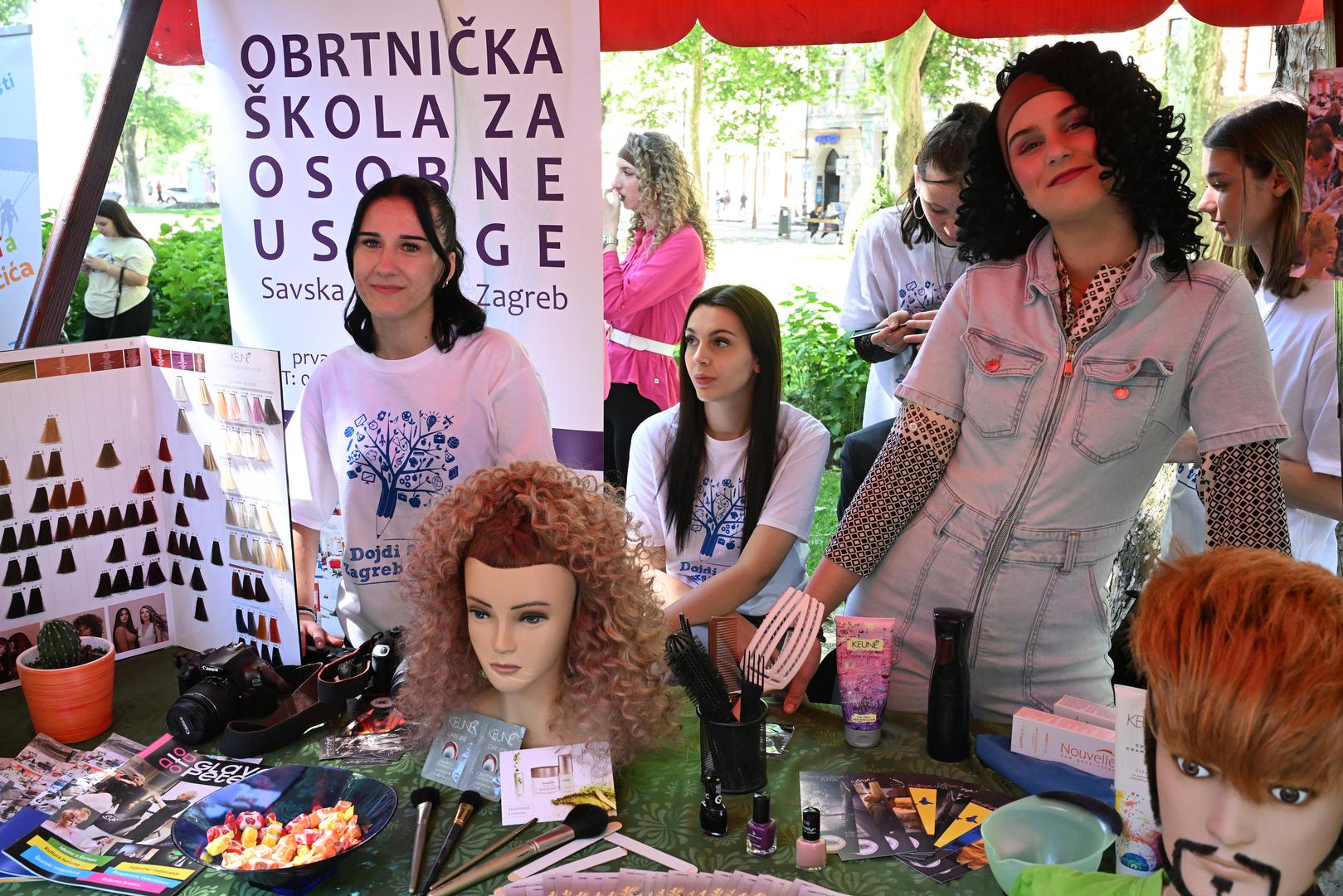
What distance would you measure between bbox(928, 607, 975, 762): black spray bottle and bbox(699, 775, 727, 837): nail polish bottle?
1.22 feet

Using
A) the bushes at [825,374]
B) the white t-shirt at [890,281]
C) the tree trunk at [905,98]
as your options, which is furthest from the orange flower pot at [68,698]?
the tree trunk at [905,98]

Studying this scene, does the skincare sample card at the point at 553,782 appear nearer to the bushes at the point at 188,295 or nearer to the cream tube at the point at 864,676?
the cream tube at the point at 864,676

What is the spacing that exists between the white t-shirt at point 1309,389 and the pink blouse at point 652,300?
196 centimetres

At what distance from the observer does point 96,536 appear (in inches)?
77.0

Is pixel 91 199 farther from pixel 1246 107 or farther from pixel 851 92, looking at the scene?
pixel 851 92

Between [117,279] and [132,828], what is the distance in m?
5.10

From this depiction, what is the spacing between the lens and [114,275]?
5766 mm

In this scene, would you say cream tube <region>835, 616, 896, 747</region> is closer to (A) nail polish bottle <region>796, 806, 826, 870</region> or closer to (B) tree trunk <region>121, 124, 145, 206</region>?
(A) nail polish bottle <region>796, 806, 826, 870</region>

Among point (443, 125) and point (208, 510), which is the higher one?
point (443, 125)

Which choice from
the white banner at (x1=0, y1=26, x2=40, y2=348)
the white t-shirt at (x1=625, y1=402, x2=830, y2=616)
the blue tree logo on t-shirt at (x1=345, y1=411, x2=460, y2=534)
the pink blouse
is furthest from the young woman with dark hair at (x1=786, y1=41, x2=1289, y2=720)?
the white banner at (x1=0, y1=26, x2=40, y2=348)

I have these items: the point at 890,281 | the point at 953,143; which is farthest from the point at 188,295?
the point at 953,143

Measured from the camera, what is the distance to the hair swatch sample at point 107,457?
1.95 meters

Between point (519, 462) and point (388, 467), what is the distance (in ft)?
1.90

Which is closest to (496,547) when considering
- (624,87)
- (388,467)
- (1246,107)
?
(388,467)
